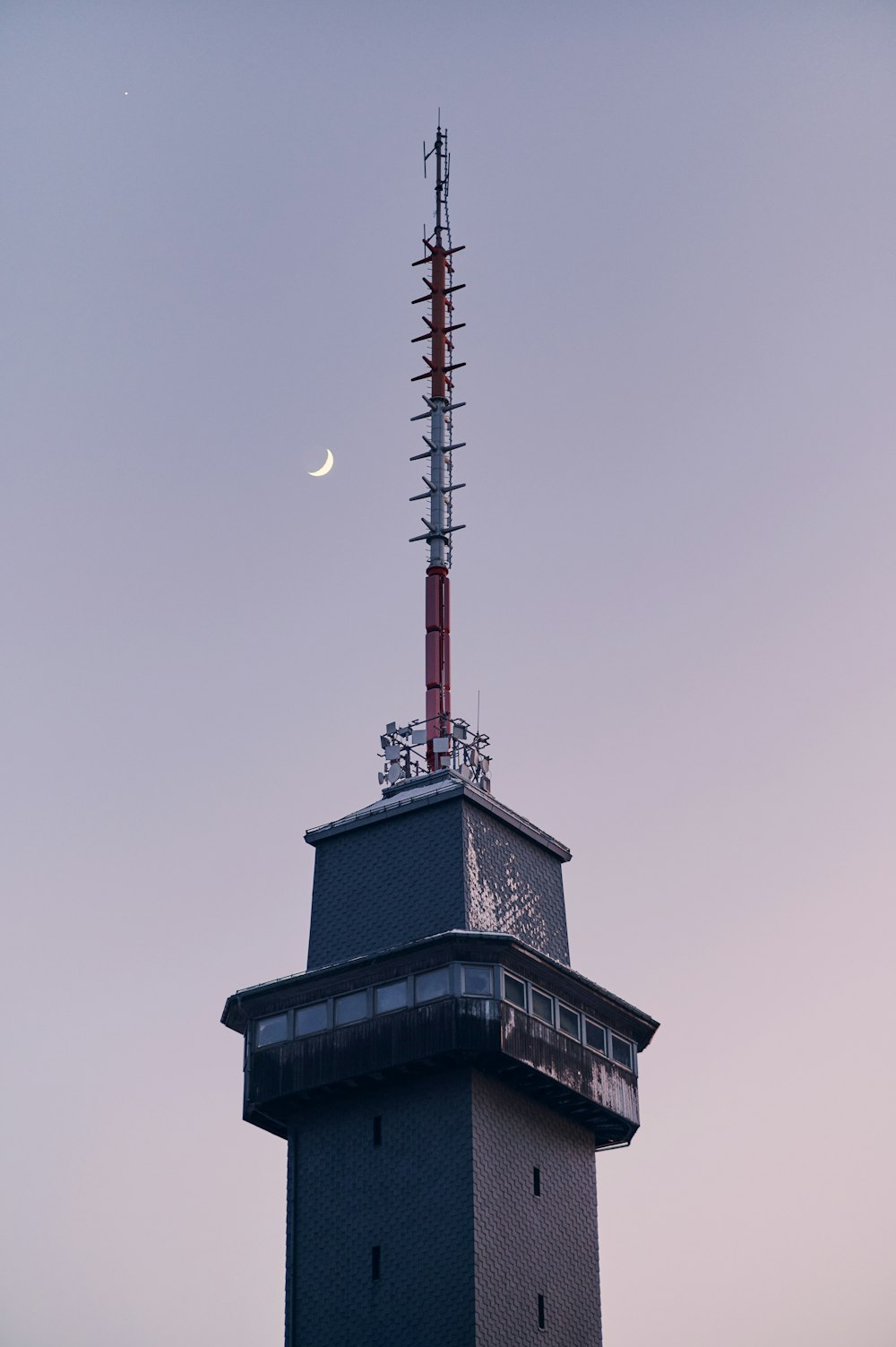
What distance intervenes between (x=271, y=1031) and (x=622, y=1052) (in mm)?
16070

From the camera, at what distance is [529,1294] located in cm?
9888

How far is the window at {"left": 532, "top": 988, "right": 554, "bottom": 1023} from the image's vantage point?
102m

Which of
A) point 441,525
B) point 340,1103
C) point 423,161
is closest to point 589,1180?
point 340,1103

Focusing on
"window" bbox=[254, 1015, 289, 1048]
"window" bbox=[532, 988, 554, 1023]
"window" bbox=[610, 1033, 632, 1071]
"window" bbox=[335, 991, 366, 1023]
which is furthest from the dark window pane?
"window" bbox=[254, 1015, 289, 1048]

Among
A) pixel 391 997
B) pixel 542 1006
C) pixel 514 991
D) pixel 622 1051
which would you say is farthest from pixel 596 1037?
pixel 391 997

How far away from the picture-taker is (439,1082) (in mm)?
100438

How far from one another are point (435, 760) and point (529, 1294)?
2573cm

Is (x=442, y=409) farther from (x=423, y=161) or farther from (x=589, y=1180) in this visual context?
(x=589, y=1180)

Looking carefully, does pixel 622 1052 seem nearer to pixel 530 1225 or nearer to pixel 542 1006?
pixel 542 1006

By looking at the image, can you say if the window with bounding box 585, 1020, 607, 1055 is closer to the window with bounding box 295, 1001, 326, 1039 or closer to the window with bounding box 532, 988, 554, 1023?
the window with bounding box 532, 988, 554, 1023

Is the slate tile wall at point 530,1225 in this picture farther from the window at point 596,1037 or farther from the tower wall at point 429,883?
the tower wall at point 429,883

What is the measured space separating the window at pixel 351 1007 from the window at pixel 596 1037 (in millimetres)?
10391

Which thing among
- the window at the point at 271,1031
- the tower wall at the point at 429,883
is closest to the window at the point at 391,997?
the tower wall at the point at 429,883

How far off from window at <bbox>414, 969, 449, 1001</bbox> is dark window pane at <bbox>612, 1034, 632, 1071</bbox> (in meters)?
10.7
